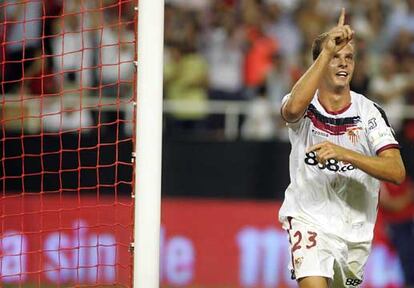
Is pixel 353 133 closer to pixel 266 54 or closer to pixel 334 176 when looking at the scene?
pixel 334 176

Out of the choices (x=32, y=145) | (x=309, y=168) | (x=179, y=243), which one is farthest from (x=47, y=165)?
(x=309, y=168)

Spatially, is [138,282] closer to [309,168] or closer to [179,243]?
[309,168]

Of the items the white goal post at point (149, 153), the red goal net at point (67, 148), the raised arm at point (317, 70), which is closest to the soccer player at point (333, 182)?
the raised arm at point (317, 70)

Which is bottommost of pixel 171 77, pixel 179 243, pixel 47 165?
pixel 179 243

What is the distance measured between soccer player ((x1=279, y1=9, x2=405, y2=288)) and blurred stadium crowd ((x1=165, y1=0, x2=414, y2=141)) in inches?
236

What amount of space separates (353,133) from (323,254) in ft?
2.36

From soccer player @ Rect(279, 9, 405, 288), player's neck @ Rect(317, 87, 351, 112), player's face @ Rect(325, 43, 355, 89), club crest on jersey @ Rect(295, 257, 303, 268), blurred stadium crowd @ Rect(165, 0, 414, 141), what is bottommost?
club crest on jersey @ Rect(295, 257, 303, 268)

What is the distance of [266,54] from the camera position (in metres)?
13.5

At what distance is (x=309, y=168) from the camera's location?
6.78 m

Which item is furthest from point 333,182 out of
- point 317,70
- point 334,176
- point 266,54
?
point 266,54

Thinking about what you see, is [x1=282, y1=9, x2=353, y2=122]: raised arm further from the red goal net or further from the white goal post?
the red goal net

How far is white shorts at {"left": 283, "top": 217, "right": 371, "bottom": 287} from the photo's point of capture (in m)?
6.59

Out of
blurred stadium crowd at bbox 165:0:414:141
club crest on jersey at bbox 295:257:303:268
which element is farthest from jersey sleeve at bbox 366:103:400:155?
blurred stadium crowd at bbox 165:0:414:141

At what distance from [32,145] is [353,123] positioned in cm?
610
